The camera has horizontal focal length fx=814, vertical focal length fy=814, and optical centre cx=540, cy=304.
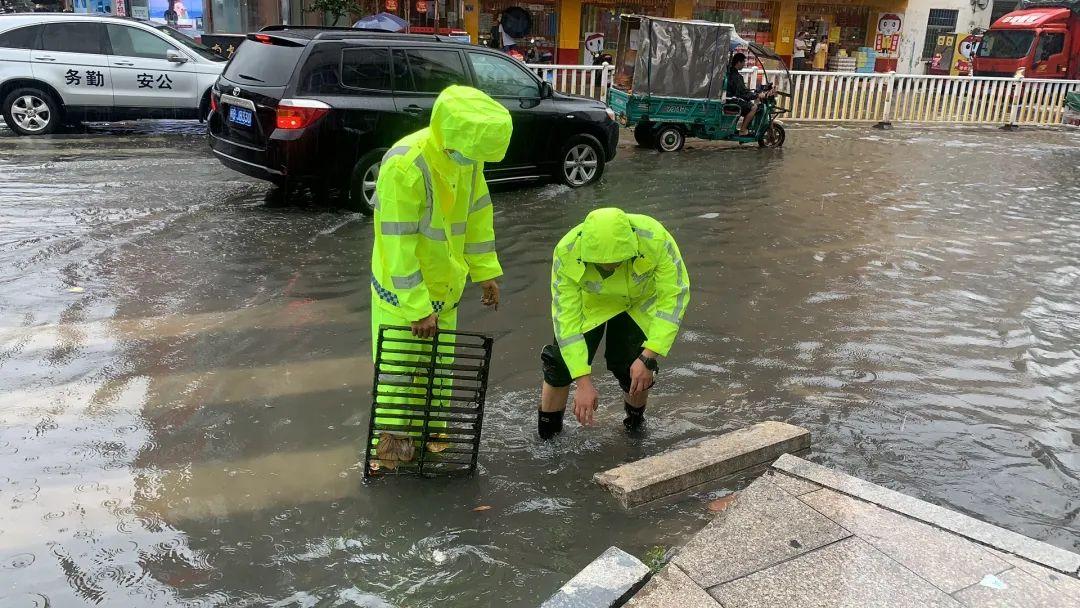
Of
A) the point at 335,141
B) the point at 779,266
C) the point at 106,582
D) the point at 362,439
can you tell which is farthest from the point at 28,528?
the point at 779,266

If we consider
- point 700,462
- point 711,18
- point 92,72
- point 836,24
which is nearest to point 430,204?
point 700,462

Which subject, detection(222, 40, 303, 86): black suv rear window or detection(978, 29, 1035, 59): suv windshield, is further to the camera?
detection(978, 29, 1035, 59): suv windshield

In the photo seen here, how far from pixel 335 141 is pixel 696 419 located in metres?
4.58

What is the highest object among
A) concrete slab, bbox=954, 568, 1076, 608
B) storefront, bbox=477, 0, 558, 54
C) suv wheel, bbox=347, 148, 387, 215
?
storefront, bbox=477, 0, 558, 54

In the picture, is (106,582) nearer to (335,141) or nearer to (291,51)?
(335,141)

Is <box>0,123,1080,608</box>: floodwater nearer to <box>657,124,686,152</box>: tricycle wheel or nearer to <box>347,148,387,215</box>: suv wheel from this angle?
<box>347,148,387,215</box>: suv wheel

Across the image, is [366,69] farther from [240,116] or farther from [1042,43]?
→ [1042,43]

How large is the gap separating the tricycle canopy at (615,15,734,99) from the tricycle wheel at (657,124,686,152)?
1.73 ft

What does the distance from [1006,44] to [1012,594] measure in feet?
82.5

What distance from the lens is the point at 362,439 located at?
391cm

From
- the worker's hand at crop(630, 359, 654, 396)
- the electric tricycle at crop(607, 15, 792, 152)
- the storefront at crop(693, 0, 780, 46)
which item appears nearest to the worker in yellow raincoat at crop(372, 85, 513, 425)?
the worker's hand at crop(630, 359, 654, 396)

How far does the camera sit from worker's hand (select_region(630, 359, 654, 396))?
352 centimetres

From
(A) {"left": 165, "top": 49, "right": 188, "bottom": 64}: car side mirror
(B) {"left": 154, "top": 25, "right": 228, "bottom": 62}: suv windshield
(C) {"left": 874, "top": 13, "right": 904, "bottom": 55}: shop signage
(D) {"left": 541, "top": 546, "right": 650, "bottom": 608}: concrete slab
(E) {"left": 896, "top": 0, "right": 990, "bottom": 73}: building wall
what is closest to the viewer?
(D) {"left": 541, "top": 546, "right": 650, "bottom": 608}: concrete slab

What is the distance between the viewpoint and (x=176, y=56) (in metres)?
11.1
